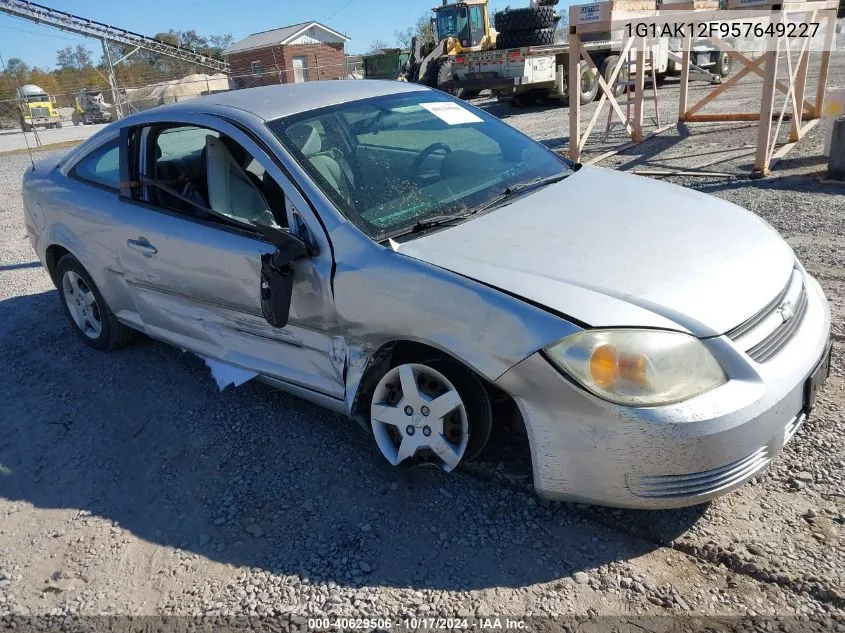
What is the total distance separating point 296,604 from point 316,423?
1.18 metres

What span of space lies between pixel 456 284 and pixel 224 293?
1361mm

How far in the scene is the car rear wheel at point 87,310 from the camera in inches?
172

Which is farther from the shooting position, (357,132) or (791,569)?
(357,132)

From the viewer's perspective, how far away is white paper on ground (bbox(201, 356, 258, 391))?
11.0 feet

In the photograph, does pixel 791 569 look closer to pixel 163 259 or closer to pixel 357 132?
pixel 357 132

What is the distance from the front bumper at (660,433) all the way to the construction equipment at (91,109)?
3057 centimetres

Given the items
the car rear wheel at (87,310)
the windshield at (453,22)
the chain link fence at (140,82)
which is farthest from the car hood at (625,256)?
the windshield at (453,22)

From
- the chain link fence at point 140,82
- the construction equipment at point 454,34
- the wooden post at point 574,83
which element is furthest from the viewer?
the chain link fence at point 140,82

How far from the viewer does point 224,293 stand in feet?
10.7

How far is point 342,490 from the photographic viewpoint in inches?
114

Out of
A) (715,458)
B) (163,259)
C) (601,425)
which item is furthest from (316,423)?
(715,458)

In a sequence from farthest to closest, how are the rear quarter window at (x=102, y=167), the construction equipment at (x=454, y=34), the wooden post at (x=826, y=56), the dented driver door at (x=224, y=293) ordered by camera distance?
1. the construction equipment at (x=454, y=34)
2. the wooden post at (x=826, y=56)
3. the rear quarter window at (x=102, y=167)
4. the dented driver door at (x=224, y=293)

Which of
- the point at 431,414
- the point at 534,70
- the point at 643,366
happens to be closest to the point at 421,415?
the point at 431,414

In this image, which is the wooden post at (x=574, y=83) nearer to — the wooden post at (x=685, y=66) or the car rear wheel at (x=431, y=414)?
the wooden post at (x=685, y=66)
